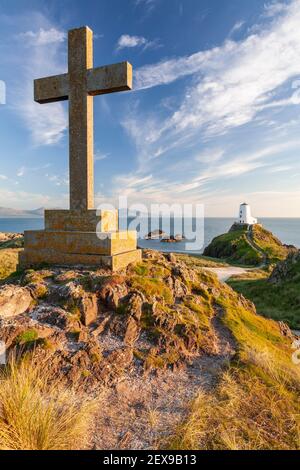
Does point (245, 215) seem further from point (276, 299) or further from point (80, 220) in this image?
point (80, 220)

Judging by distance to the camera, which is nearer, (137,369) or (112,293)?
(137,369)

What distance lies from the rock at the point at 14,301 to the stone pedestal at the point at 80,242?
6.03 ft

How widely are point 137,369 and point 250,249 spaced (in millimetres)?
50281

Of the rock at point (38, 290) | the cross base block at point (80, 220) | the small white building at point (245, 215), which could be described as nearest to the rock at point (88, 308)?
the rock at point (38, 290)

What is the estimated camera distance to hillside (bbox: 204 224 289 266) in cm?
4634

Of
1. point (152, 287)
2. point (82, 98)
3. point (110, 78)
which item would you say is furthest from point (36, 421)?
point (110, 78)

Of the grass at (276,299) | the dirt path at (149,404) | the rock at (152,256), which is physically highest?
the rock at (152,256)

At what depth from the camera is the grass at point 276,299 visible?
15666mm

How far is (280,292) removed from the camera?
65.5 ft

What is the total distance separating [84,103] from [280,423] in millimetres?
8157

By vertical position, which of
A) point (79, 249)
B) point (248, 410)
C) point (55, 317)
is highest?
point (79, 249)

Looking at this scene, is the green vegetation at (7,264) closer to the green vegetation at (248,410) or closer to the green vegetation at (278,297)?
the green vegetation at (248,410)

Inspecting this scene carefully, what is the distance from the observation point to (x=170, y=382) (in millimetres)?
4523

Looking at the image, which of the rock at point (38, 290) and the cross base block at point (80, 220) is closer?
the rock at point (38, 290)
